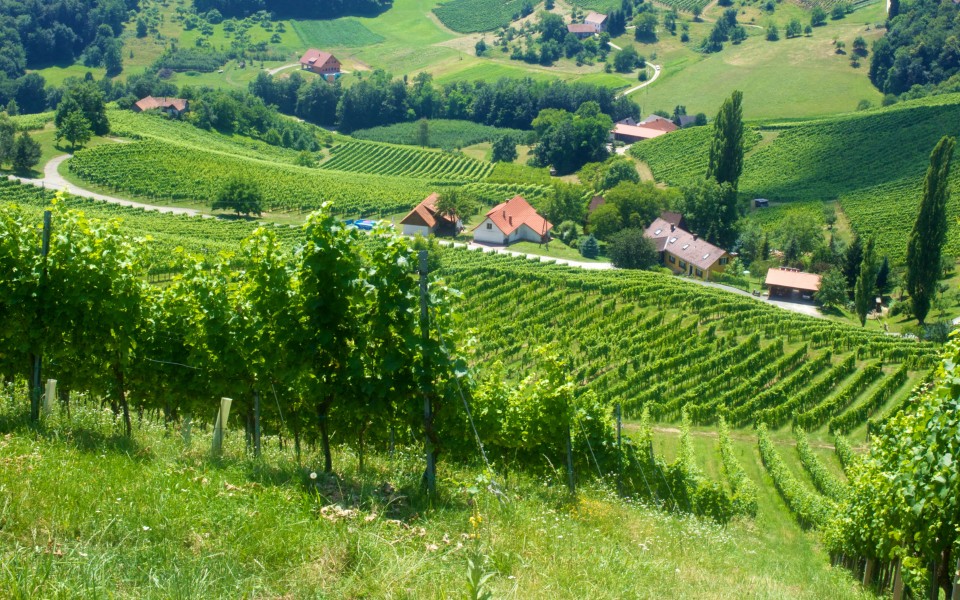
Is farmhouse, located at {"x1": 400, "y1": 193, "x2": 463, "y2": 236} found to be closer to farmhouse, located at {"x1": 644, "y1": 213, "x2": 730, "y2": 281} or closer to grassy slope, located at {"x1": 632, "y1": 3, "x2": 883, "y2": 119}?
farmhouse, located at {"x1": 644, "y1": 213, "x2": 730, "y2": 281}

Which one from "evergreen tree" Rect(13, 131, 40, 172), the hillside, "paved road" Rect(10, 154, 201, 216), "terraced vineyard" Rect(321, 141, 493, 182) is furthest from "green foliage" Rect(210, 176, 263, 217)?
the hillside

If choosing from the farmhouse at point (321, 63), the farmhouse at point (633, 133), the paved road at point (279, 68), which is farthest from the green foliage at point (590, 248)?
the paved road at point (279, 68)

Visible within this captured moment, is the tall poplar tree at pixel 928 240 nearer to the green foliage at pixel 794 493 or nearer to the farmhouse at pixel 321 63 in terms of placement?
the green foliage at pixel 794 493

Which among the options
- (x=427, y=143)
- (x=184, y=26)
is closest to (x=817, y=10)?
(x=427, y=143)

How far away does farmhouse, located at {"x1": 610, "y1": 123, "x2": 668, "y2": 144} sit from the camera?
99625 millimetres

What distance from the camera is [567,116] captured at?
95.9 m

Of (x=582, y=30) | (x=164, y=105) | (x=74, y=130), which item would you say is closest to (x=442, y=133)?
(x=164, y=105)

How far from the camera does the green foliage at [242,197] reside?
2516 inches

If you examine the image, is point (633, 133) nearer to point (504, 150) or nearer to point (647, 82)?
point (504, 150)

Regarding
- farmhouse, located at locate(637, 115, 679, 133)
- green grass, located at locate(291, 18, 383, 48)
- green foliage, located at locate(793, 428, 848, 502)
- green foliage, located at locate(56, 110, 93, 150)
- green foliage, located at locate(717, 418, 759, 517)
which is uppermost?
green grass, located at locate(291, 18, 383, 48)

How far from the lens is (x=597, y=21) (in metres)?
142

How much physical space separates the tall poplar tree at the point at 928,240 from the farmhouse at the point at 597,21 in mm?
102563

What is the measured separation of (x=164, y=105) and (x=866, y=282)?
3242 inches

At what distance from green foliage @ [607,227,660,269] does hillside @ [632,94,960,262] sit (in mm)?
18883
